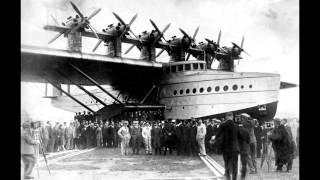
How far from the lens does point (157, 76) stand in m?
24.0

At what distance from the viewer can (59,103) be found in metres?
31.0

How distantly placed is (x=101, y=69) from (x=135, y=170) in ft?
42.2

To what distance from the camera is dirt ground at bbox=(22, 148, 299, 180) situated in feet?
32.2

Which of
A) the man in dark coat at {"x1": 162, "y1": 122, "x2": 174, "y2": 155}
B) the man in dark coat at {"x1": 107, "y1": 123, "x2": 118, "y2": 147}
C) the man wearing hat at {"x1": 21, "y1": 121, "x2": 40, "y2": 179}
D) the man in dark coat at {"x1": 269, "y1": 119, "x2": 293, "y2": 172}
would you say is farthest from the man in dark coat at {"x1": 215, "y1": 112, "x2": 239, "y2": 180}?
the man in dark coat at {"x1": 107, "y1": 123, "x2": 118, "y2": 147}

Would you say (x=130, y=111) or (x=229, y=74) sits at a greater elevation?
(x=229, y=74)

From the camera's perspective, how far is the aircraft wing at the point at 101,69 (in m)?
19.6

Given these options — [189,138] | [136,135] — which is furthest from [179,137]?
[136,135]

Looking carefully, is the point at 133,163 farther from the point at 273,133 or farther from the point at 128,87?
the point at 128,87

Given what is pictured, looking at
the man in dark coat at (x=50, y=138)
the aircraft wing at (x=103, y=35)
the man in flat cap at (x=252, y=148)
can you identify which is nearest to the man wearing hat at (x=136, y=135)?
the man in dark coat at (x=50, y=138)

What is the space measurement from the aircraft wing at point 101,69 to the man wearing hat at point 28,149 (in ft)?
30.2

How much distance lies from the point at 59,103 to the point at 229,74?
56.5 feet

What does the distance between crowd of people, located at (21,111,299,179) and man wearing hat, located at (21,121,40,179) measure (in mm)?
638

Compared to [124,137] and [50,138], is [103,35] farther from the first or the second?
[124,137]
